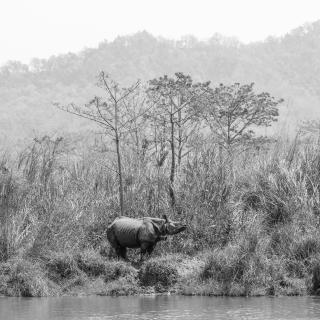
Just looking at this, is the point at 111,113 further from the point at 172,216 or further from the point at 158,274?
the point at 158,274

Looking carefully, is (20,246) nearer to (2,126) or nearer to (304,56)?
(2,126)

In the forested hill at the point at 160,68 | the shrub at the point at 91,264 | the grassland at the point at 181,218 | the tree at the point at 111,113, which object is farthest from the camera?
the forested hill at the point at 160,68

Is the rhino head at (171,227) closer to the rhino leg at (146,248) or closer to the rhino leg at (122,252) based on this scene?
the rhino leg at (146,248)

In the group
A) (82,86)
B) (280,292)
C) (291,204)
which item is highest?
(82,86)

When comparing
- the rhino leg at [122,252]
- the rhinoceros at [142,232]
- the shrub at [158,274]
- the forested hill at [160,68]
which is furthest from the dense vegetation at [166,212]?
the forested hill at [160,68]

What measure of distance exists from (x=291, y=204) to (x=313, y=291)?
126 inches

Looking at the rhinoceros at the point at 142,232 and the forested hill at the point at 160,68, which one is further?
the forested hill at the point at 160,68

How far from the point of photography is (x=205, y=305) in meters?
14.7

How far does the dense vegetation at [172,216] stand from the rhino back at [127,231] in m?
0.46

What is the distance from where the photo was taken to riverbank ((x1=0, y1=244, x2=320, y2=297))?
52.5 ft

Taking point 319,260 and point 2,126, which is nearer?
point 319,260

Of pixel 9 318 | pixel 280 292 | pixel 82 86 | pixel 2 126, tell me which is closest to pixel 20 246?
pixel 9 318

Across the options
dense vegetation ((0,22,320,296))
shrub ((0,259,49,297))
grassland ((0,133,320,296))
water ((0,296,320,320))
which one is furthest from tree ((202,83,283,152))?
water ((0,296,320,320))

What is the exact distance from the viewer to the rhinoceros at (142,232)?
17.3 metres
